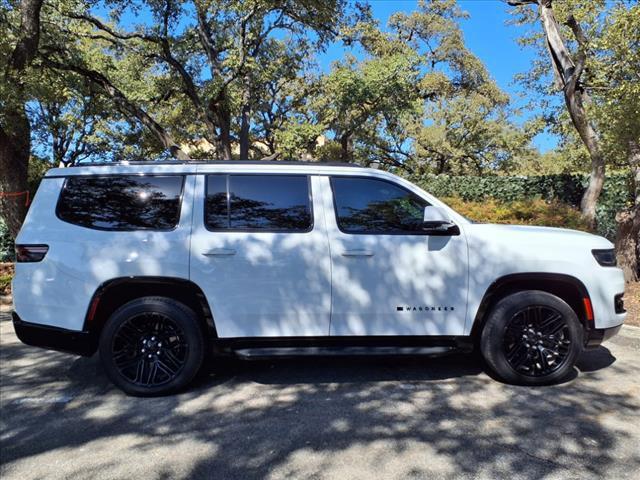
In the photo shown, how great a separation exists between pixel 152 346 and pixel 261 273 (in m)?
1.12

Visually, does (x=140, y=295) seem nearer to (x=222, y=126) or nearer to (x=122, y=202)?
(x=122, y=202)

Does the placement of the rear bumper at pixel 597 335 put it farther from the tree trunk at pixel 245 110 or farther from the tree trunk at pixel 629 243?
the tree trunk at pixel 245 110

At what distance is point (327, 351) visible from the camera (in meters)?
4.04

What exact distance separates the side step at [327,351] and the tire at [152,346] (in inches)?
15.2

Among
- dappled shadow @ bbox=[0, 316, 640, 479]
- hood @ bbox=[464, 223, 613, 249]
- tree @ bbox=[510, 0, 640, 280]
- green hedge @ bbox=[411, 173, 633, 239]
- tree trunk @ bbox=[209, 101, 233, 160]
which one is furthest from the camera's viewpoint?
tree trunk @ bbox=[209, 101, 233, 160]

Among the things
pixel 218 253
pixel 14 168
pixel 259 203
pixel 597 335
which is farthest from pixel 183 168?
pixel 14 168

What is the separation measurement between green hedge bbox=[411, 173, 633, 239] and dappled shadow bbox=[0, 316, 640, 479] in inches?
328

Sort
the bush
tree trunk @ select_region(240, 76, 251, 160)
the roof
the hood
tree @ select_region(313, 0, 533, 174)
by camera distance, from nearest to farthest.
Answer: the hood < the roof < the bush < tree trunk @ select_region(240, 76, 251, 160) < tree @ select_region(313, 0, 533, 174)

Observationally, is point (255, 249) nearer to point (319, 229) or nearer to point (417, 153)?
point (319, 229)

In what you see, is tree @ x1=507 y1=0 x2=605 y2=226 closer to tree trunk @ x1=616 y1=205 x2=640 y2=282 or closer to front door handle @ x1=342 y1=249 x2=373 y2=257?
tree trunk @ x1=616 y1=205 x2=640 y2=282

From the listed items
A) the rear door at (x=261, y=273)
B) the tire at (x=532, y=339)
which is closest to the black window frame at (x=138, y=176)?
the rear door at (x=261, y=273)

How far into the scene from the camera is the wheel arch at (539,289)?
159 inches

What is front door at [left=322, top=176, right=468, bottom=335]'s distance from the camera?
4027 millimetres

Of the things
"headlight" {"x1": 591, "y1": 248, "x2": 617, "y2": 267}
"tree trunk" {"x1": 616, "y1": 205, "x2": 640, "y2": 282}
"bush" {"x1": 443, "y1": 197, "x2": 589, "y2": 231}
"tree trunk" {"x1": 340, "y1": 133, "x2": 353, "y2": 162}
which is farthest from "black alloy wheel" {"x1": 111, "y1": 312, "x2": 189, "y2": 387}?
"tree trunk" {"x1": 340, "y1": 133, "x2": 353, "y2": 162}
